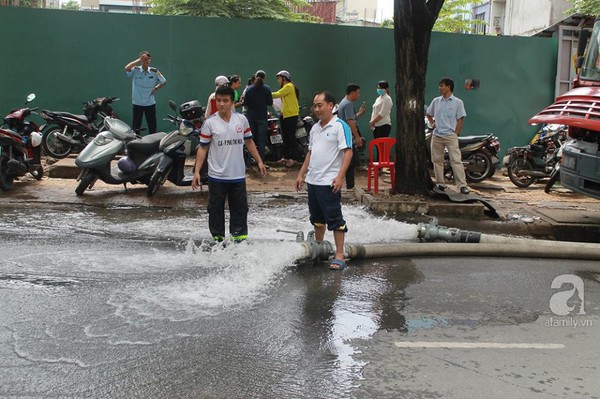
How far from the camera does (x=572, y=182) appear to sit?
10062 millimetres

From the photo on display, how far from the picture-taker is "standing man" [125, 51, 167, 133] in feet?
45.8

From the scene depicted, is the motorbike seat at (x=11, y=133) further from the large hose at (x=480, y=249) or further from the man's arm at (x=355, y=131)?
the large hose at (x=480, y=249)

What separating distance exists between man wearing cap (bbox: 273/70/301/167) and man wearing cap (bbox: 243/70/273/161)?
523 millimetres

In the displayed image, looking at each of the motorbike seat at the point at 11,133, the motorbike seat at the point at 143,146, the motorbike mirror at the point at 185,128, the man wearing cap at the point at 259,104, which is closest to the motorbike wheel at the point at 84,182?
the motorbike seat at the point at 143,146

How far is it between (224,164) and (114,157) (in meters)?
4.32

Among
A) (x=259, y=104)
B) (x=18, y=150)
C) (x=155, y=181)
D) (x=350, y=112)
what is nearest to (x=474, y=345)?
(x=155, y=181)

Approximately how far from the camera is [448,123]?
12.0 metres

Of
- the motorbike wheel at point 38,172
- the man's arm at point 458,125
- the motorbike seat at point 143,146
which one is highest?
the man's arm at point 458,125

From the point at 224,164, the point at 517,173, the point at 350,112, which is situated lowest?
the point at 517,173

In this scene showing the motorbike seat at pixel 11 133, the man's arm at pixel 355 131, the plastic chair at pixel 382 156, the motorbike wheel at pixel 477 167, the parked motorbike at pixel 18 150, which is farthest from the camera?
the motorbike wheel at pixel 477 167

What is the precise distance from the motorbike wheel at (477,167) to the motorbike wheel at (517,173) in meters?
0.46

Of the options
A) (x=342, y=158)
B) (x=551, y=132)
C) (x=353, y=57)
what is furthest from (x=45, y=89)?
(x=551, y=132)

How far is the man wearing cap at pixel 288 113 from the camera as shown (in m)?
14.2

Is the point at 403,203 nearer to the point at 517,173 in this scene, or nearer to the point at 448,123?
the point at 448,123
